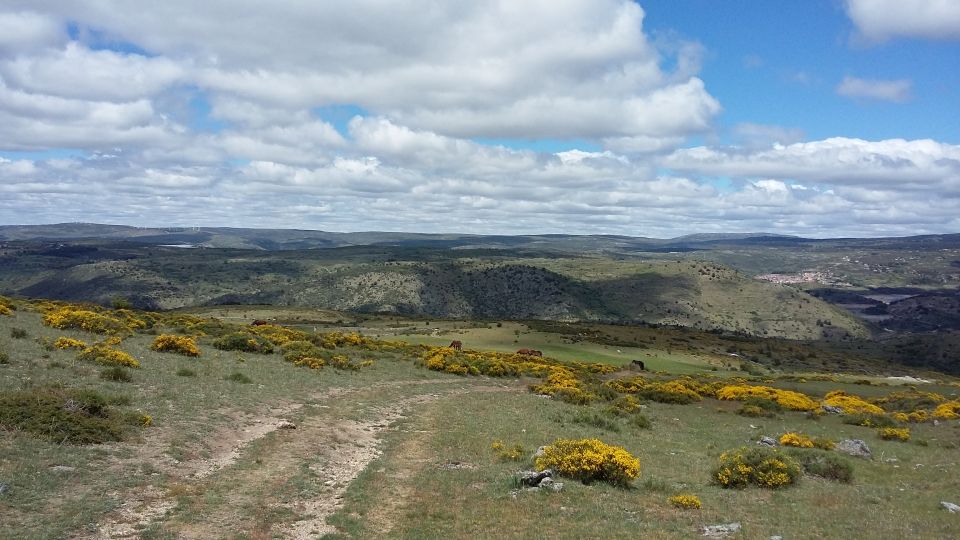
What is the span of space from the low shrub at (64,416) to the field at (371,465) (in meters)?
0.31

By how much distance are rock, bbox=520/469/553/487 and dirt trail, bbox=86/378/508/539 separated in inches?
206

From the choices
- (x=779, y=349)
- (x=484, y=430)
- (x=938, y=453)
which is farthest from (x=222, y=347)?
(x=779, y=349)

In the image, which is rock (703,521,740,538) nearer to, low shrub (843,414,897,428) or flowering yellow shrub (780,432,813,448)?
flowering yellow shrub (780,432,813,448)

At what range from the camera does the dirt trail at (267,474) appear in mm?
12305

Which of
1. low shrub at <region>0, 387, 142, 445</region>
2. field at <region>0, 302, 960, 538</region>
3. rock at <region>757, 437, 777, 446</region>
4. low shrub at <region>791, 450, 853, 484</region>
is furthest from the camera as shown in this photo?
rock at <region>757, 437, 777, 446</region>

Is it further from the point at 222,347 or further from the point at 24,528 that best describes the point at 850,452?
the point at 222,347

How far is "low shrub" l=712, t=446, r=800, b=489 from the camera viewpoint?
704 inches

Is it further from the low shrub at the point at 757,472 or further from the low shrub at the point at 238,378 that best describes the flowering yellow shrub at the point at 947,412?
the low shrub at the point at 238,378

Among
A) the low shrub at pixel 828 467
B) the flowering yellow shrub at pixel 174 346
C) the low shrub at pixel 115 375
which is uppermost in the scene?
the low shrub at pixel 115 375

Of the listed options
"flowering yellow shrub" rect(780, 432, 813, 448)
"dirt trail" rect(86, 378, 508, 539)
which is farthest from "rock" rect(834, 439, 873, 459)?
"dirt trail" rect(86, 378, 508, 539)

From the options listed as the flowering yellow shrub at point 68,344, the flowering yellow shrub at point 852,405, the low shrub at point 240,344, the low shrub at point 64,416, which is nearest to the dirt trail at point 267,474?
the low shrub at point 64,416

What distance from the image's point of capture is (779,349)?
11706 centimetres

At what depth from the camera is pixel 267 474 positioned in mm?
16266

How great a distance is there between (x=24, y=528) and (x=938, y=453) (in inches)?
1296
